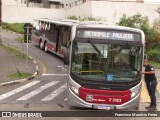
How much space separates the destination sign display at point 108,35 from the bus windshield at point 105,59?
210 millimetres

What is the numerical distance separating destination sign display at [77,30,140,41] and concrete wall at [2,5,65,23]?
4900 cm

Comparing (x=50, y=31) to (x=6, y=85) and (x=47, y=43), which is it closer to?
(x=47, y=43)

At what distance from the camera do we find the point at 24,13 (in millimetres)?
62750

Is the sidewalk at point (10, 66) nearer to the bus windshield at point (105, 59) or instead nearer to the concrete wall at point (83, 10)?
the bus windshield at point (105, 59)

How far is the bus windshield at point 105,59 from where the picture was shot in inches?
545

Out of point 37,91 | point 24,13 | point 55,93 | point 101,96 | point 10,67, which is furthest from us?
point 24,13

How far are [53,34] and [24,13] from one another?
31.9 m

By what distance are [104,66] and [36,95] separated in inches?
209

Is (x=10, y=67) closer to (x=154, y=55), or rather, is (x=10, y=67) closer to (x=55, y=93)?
(x=55, y=93)

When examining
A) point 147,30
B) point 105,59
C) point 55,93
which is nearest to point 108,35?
point 105,59

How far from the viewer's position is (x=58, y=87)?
2041 centimetres

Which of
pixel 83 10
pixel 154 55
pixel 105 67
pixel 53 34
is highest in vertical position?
pixel 83 10

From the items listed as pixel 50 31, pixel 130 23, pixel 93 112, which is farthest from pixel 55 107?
pixel 130 23

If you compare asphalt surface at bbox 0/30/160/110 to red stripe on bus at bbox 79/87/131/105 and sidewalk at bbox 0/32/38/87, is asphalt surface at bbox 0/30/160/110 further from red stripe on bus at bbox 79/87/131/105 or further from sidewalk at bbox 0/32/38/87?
red stripe on bus at bbox 79/87/131/105
